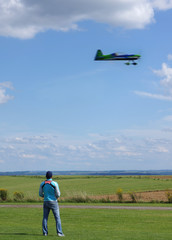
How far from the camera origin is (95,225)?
55.3ft

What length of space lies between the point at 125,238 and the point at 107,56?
31463mm

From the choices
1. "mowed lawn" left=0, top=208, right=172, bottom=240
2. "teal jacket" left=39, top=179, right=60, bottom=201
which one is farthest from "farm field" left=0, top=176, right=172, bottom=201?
"teal jacket" left=39, top=179, right=60, bottom=201

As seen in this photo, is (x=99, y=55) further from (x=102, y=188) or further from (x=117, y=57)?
(x=102, y=188)

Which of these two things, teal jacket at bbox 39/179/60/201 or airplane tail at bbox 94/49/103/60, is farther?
airplane tail at bbox 94/49/103/60

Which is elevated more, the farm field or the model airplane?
the model airplane

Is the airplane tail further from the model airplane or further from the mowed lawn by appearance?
the mowed lawn

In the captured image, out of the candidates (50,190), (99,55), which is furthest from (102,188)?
(50,190)

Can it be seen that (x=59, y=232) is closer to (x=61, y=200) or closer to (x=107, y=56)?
(x=61, y=200)

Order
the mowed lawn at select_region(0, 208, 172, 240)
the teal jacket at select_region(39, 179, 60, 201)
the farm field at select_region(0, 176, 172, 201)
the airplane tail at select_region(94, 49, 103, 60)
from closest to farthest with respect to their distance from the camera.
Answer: the teal jacket at select_region(39, 179, 60, 201), the mowed lawn at select_region(0, 208, 172, 240), the farm field at select_region(0, 176, 172, 201), the airplane tail at select_region(94, 49, 103, 60)

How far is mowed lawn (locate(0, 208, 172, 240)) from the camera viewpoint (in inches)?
522

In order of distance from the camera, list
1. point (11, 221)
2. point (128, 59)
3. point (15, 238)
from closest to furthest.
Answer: point (15, 238)
point (11, 221)
point (128, 59)

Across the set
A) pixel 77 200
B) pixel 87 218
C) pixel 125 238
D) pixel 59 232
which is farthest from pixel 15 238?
pixel 77 200

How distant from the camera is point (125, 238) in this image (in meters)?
12.7

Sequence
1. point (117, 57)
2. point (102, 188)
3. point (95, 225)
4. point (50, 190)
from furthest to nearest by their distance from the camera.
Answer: point (102, 188) → point (117, 57) → point (95, 225) → point (50, 190)
